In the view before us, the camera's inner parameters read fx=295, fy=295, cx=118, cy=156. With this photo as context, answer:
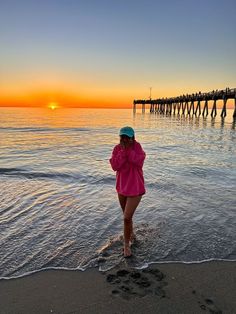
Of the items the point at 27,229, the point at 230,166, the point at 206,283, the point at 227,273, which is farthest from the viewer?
the point at 230,166

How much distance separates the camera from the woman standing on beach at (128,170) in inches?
157

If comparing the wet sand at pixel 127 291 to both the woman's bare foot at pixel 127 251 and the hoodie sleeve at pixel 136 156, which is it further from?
the hoodie sleeve at pixel 136 156

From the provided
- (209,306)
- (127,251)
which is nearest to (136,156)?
(127,251)

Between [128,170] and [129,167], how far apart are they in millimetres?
51

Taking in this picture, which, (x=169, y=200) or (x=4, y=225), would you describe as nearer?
(x=4, y=225)

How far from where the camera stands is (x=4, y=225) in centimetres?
520

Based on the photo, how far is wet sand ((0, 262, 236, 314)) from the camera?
3.04m

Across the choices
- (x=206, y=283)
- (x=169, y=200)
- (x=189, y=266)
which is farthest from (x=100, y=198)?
(x=206, y=283)

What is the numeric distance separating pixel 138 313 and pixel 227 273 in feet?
4.68

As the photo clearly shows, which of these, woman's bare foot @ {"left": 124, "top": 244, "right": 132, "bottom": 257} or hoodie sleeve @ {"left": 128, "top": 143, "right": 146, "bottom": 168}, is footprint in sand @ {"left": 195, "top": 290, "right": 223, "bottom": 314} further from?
hoodie sleeve @ {"left": 128, "top": 143, "right": 146, "bottom": 168}

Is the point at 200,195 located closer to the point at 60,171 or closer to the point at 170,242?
the point at 170,242

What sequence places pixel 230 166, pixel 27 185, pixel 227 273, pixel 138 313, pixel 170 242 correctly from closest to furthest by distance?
pixel 138 313 < pixel 227 273 < pixel 170 242 < pixel 27 185 < pixel 230 166

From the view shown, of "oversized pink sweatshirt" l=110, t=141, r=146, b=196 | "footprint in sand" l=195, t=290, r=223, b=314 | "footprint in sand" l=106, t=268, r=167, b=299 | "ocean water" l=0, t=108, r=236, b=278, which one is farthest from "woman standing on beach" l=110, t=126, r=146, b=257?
"footprint in sand" l=195, t=290, r=223, b=314

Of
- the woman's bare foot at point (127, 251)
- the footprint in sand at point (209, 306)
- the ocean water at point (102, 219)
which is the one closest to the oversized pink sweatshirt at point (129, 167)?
the woman's bare foot at point (127, 251)
